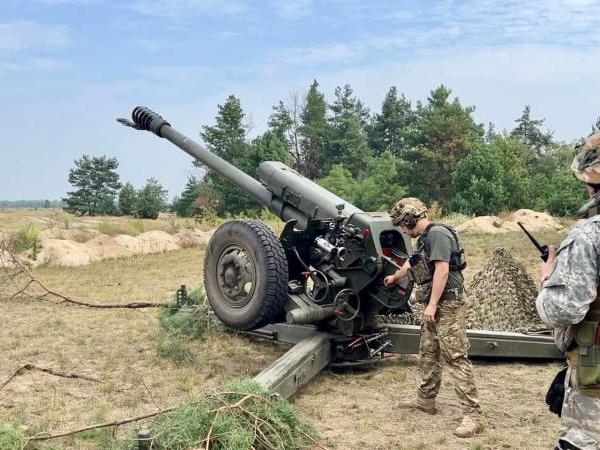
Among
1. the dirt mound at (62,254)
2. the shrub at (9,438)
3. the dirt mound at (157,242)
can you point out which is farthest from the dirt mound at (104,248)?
the shrub at (9,438)

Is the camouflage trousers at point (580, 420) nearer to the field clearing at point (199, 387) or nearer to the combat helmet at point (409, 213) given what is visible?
the field clearing at point (199, 387)

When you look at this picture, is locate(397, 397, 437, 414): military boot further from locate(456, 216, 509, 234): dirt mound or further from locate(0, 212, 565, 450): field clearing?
locate(456, 216, 509, 234): dirt mound

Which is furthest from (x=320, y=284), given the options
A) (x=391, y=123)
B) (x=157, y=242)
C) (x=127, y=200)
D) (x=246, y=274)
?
(x=391, y=123)

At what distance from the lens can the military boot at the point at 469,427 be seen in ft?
16.0

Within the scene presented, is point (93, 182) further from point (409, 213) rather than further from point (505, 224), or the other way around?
point (409, 213)

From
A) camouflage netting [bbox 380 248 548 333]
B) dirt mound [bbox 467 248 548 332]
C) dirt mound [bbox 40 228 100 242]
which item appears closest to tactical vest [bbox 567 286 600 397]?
camouflage netting [bbox 380 248 548 333]

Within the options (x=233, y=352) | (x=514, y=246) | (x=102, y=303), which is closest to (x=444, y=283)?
(x=233, y=352)

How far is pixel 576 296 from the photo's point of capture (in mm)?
2930

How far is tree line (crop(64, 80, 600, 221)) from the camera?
3834 cm

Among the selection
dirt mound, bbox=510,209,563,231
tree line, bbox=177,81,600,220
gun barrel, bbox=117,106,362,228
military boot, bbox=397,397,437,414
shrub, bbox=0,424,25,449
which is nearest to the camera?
shrub, bbox=0,424,25,449

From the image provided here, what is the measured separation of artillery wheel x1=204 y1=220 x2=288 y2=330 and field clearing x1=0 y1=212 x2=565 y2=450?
56cm

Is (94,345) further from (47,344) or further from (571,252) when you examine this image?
(571,252)

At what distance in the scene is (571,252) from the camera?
2977mm

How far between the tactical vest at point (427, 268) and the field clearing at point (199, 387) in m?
0.95
